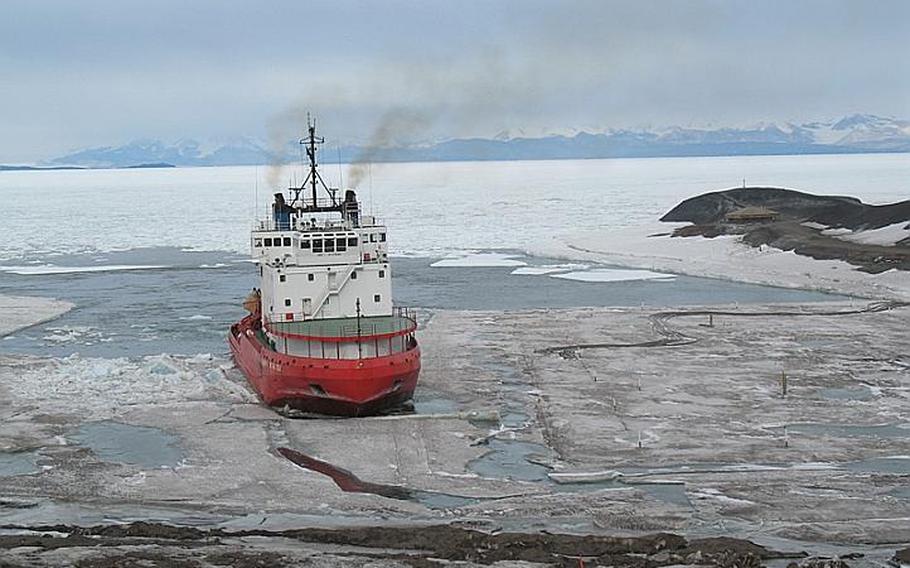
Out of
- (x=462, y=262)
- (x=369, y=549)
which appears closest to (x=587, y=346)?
(x=369, y=549)

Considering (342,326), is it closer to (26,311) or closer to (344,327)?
(344,327)

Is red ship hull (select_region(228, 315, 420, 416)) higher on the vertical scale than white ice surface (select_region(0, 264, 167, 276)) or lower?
lower

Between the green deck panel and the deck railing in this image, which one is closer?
the deck railing

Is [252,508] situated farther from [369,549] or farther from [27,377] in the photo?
[27,377]

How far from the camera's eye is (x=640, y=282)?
4594cm

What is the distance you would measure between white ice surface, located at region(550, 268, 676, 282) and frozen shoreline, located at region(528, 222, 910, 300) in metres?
1.51

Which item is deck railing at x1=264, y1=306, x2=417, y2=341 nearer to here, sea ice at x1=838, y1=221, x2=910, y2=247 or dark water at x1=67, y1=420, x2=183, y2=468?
dark water at x1=67, y1=420, x2=183, y2=468

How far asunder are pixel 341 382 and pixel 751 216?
4825 centimetres

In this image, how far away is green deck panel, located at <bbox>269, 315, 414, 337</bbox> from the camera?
22.6 metres

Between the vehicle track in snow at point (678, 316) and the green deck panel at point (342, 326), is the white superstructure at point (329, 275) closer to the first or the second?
the green deck panel at point (342, 326)

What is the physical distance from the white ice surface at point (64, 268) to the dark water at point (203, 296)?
88 cm

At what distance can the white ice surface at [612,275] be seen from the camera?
4703cm

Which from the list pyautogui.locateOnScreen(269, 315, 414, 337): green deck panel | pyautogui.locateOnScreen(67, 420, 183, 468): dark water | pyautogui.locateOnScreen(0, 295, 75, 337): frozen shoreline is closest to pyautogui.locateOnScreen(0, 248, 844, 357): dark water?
pyautogui.locateOnScreen(0, 295, 75, 337): frozen shoreline

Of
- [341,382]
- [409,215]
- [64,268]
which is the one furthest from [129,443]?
[409,215]
